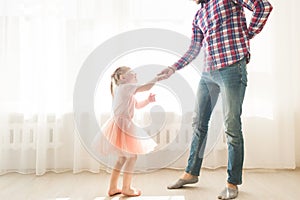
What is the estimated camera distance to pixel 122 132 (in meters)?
1.68

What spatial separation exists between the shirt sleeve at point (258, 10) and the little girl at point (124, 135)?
0.55 metres

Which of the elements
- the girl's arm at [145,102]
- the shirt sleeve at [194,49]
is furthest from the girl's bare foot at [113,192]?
the shirt sleeve at [194,49]

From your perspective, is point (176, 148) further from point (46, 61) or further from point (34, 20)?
point (34, 20)

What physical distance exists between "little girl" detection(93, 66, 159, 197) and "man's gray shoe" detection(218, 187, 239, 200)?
0.41 m

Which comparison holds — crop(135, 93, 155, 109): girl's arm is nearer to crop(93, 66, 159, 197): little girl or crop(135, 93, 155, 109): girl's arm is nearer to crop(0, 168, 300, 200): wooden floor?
crop(93, 66, 159, 197): little girl

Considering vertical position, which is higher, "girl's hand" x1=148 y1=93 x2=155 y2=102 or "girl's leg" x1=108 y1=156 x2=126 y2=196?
"girl's hand" x1=148 y1=93 x2=155 y2=102

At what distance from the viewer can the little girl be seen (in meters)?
1.67

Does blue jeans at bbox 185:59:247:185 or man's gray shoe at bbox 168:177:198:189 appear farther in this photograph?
man's gray shoe at bbox 168:177:198:189

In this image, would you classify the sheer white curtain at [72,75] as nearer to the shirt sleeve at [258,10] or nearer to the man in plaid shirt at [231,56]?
the man in plaid shirt at [231,56]

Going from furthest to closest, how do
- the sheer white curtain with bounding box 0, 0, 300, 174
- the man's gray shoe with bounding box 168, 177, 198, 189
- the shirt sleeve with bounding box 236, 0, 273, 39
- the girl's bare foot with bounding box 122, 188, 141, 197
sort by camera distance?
1. the sheer white curtain with bounding box 0, 0, 300, 174
2. the man's gray shoe with bounding box 168, 177, 198, 189
3. the girl's bare foot with bounding box 122, 188, 141, 197
4. the shirt sleeve with bounding box 236, 0, 273, 39

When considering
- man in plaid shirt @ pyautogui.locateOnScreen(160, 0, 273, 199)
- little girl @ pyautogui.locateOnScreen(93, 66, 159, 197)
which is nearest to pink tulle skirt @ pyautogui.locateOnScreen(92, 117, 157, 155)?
little girl @ pyautogui.locateOnScreen(93, 66, 159, 197)

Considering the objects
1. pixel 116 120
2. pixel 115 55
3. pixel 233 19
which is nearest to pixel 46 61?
pixel 115 55

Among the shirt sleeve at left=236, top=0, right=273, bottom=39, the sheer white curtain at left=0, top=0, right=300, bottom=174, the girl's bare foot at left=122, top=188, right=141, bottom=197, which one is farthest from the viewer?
the sheer white curtain at left=0, top=0, right=300, bottom=174

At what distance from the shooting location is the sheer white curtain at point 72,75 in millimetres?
2289
